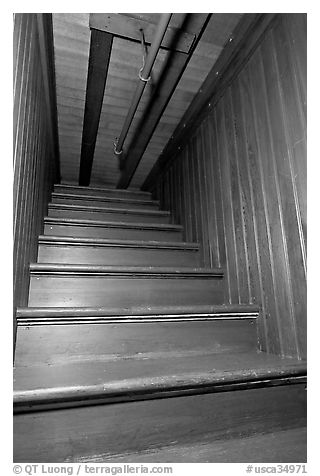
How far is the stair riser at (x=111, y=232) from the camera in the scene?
1.87m

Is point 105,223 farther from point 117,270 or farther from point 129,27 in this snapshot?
point 129,27

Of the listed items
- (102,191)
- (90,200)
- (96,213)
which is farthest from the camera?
(102,191)

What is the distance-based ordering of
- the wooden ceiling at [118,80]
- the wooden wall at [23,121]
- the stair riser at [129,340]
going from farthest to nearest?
the wooden ceiling at [118,80], the stair riser at [129,340], the wooden wall at [23,121]

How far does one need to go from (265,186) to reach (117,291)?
0.78m

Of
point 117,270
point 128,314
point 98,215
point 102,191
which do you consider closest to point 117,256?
point 117,270

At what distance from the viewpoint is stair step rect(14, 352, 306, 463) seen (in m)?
0.69

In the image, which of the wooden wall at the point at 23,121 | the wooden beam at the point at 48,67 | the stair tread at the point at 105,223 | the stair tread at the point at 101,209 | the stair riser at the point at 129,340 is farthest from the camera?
the stair tread at the point at 101,209

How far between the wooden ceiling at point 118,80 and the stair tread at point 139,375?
149cm

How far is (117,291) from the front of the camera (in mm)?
1296

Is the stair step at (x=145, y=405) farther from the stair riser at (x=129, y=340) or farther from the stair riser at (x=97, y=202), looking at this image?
the stair riser at (x=97, y=202)

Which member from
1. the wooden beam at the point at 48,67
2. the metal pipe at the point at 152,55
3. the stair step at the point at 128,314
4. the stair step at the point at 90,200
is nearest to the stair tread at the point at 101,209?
the stair step at the point at 90,200

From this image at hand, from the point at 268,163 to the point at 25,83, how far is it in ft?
3.22

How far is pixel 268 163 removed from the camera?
1.26 meters

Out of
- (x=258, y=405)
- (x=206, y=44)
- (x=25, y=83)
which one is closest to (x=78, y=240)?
(x=25, y=83)
